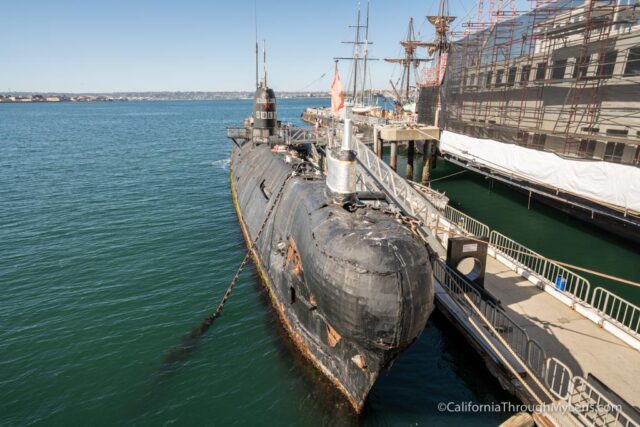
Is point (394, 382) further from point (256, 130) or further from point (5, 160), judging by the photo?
point (5, 160)

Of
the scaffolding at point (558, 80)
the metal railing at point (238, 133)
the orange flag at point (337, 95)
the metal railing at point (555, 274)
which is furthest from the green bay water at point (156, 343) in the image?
the scaffolding at point (558, 80)

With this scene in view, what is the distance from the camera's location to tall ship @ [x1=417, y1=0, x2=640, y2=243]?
80.6 feet

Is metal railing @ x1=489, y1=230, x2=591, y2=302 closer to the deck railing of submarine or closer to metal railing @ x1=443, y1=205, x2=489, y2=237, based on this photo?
metal railing @ x1=443, y1=205, x2=489, y2=237

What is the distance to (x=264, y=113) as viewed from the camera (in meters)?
35.2

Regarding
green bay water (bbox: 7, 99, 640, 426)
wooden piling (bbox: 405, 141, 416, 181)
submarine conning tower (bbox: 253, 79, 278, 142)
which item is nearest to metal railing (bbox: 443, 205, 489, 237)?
green bay water (bbox: 7, 99, 640, 426)

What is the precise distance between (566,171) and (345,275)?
918 inches

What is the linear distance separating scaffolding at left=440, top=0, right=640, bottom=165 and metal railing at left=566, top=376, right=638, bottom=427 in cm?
1897

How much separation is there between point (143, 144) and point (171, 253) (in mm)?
59572

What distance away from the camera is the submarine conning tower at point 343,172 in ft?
37.6

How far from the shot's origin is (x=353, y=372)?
11.4 metres

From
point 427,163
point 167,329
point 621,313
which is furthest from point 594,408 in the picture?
point 427,163

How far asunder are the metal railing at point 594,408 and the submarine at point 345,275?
471 centimetres

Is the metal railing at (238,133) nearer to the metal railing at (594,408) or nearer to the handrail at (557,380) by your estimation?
the handrail at (557,380)

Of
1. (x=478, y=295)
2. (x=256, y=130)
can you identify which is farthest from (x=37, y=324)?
Answer: (x=256, y=130)
